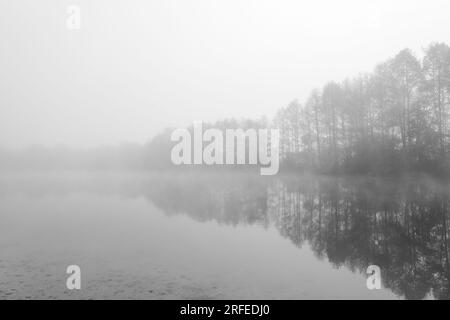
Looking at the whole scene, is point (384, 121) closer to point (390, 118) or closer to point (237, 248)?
point (390, 118)

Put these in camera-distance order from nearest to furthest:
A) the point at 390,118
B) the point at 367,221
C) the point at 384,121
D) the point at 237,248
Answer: the point at 237,248 < the point at 367,221 < the point at 390,118 < the point at 384,121

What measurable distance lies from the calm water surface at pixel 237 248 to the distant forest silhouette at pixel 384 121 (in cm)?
970

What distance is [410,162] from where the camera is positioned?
44.5 metres

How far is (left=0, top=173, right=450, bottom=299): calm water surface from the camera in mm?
13805

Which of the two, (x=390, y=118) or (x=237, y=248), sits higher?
(x=390, y=118)

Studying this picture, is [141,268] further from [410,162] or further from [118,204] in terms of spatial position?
[410,162]

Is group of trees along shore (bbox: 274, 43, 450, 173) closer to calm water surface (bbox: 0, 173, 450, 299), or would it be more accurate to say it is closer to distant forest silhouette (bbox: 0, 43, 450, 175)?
distant forest silhouette (bbox: 0, 43, 450, 175)

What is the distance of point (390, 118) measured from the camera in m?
50.6

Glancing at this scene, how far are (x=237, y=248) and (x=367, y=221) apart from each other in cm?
1203

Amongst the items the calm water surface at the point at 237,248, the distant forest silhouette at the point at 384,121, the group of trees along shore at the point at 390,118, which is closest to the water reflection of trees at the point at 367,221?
the calm water surface at the point at 237,248

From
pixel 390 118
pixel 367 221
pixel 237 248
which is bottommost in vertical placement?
pixel 237 248

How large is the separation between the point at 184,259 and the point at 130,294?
5467mm

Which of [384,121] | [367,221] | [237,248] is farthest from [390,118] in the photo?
[237,248]

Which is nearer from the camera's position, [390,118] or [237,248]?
[237,248]
